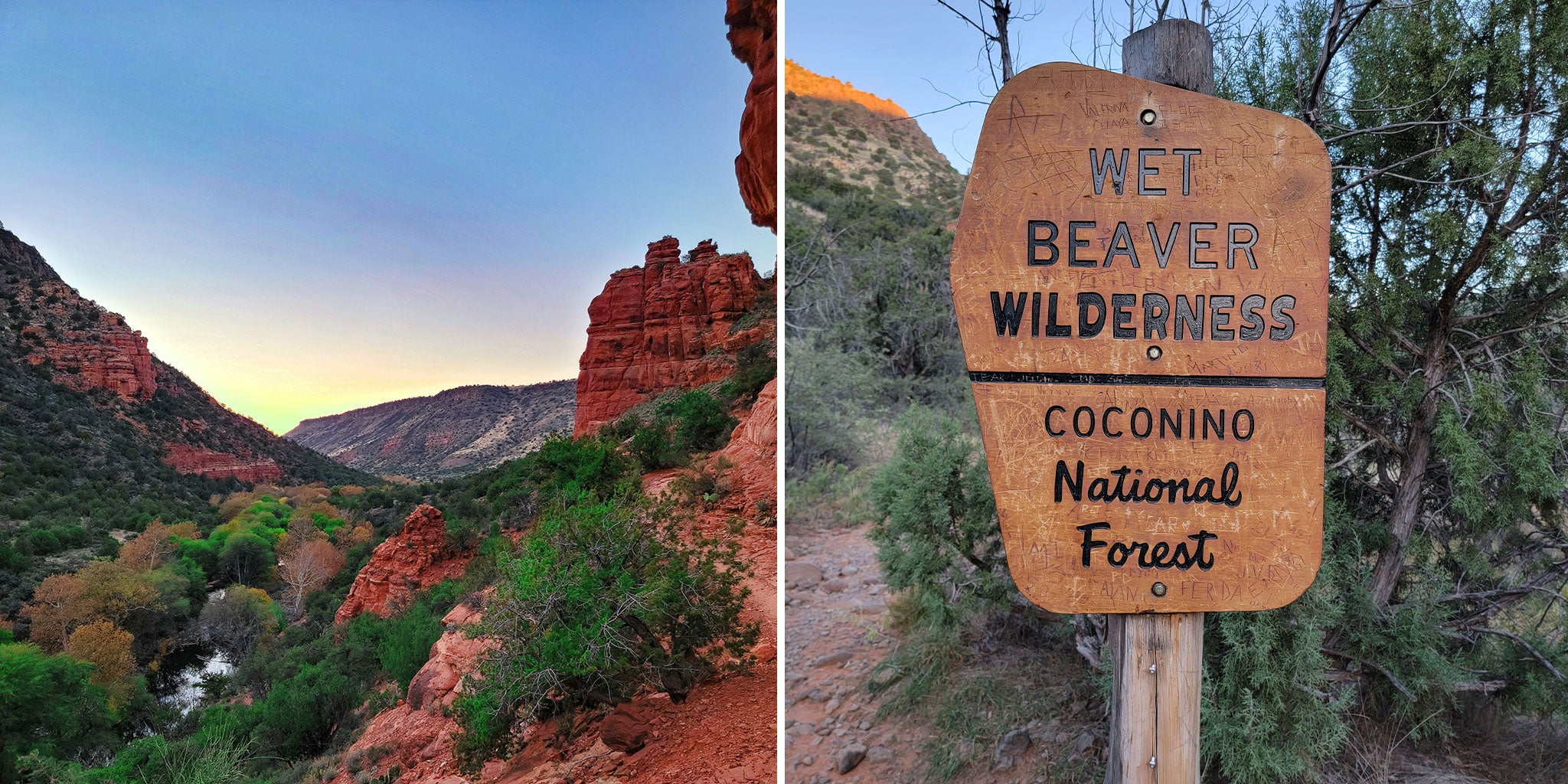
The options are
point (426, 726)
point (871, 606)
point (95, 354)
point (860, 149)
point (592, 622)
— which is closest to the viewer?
point (592, 622)

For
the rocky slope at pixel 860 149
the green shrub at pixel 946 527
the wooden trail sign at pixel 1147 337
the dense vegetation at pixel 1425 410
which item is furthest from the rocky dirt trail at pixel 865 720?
the rocky slope at pixel 860 149

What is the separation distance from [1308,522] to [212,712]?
602 cm

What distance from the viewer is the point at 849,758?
3521 mm

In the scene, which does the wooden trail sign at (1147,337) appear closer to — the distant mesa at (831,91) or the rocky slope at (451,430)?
the rocky slope at (451,430)

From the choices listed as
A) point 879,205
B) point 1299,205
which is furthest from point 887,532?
point 879,205

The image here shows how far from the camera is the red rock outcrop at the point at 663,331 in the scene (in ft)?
30.8

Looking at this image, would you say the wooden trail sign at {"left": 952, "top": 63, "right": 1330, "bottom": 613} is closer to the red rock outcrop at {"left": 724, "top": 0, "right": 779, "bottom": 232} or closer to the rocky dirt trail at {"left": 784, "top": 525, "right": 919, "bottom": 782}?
the rocky dirt trail at {"left": 784, "top": 525, "right": 919, "bottom": 782}

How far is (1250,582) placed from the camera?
1561 mm

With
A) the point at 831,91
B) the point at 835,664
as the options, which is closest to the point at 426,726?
the point at 835,664

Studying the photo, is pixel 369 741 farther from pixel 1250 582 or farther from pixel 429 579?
pixel 1250 582

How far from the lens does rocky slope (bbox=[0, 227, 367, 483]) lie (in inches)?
175

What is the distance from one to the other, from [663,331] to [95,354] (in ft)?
19.3

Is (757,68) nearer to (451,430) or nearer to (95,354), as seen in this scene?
(451,430)

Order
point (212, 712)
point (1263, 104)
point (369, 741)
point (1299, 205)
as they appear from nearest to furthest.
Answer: point (1299, 205) → point (1263, 104) → point (212, 712) → point (369, 741)
